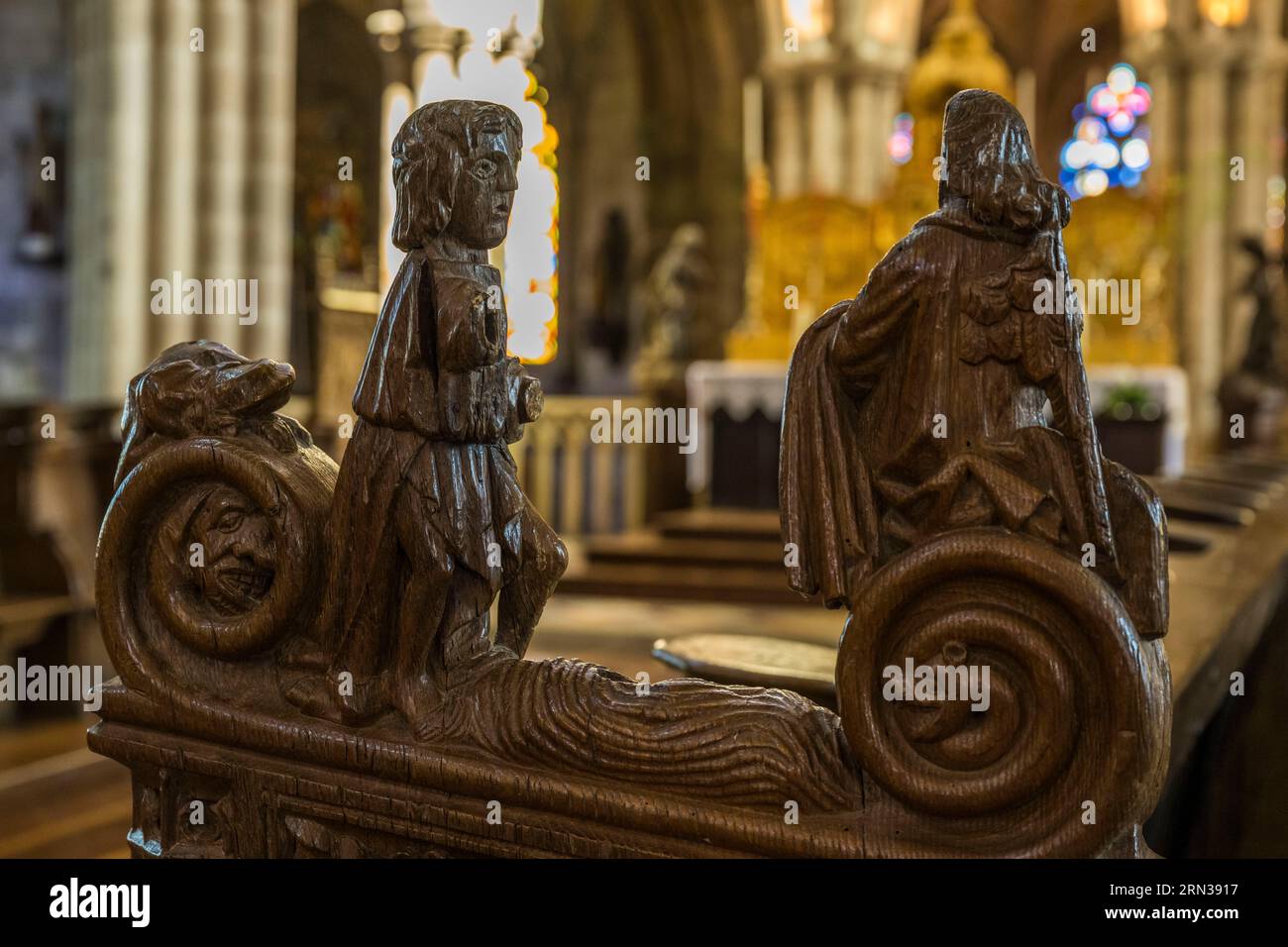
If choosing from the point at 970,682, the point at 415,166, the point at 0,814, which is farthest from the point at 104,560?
the point at 0,814

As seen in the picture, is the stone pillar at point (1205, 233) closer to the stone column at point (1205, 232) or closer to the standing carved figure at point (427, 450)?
the stone column at point (1205, 232)

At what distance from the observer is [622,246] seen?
17.9 m

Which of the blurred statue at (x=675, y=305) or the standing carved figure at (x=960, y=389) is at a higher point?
the blurred statue at (x=675, y=305)

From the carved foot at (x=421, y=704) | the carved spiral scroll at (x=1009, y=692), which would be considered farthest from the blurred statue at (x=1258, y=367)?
the carved foot at (x=421, y=704)

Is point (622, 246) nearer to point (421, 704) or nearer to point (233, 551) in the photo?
point (233, 551)

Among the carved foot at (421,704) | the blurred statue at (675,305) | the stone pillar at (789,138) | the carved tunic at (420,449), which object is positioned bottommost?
the carved foot at (421,704)

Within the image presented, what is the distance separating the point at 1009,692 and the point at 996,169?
584mm

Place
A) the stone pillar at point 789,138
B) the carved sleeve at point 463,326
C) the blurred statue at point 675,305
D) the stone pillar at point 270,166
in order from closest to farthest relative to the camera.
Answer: the carved sleeve at point 463,326 < the stone pillar at point 270,166 < the blurred statue at point 675,305 < the stone pillar at point 789,138

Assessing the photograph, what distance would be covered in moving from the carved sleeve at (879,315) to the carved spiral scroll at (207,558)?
2.32ft

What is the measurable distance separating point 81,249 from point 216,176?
1.00 metres

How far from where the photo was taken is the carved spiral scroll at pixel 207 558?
1.62 m

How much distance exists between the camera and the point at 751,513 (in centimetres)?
1005

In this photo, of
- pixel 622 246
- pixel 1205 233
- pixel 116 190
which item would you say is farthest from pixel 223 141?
pixel 622 246

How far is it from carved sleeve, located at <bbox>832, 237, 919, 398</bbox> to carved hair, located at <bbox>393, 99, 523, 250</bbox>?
1.66ft
